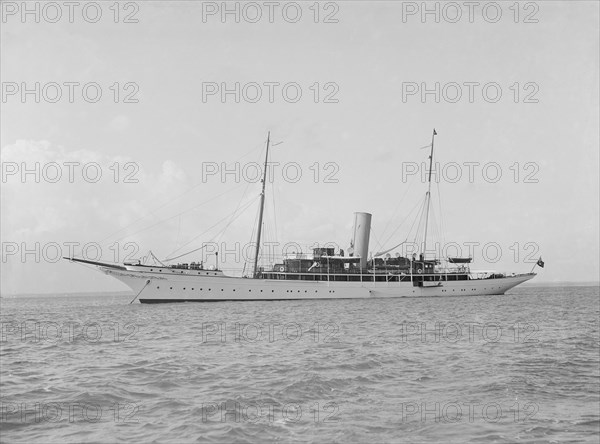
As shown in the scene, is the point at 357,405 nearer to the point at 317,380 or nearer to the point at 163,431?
the point at 317,380

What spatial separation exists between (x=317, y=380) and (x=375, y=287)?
59.1 metres

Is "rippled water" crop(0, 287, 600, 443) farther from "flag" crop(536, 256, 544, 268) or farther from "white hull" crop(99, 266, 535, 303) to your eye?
"flag" crop(536, 256, 544, 268)

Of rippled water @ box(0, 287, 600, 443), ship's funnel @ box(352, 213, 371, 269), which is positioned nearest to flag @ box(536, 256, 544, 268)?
ship's funnel @ box(352, 213, 371, 269)

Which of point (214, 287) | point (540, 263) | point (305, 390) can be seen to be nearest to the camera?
point (305, 390)

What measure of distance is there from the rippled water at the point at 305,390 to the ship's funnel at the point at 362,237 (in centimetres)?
5188

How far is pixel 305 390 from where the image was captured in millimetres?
12992

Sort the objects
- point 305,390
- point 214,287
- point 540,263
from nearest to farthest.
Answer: point 305,390 → point 214,287 → point 540,263

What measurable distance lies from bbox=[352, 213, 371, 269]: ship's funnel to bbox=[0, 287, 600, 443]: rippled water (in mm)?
51884

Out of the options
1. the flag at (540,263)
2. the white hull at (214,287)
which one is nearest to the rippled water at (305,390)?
the white hull at (214,287)

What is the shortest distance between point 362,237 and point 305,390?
6421 centimetres

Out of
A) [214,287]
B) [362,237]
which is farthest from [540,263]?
[214,287]

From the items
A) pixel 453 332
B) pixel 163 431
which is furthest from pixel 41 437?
pixel 453 332

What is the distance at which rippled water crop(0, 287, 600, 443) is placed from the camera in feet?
31.6

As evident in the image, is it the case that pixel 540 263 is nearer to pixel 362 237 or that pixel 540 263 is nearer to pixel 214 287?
pixel 362 237
